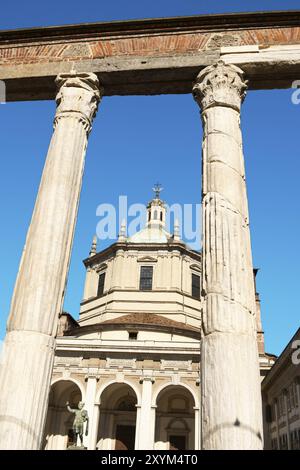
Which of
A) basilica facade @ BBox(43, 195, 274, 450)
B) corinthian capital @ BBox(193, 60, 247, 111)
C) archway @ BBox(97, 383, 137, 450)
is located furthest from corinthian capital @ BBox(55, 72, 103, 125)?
archway @ BBox(97, 383, 137, 450)

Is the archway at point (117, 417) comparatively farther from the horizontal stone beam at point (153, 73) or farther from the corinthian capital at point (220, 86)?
the corinthian capital at point (220, 86)

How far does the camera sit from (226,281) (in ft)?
17.9

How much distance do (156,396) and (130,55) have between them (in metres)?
18.9

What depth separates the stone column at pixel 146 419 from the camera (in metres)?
21.3

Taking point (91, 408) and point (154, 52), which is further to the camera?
point (91, 408)

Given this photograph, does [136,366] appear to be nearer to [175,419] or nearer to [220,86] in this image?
[175,419]

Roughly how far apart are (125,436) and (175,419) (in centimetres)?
301

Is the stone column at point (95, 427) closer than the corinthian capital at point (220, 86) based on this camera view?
No

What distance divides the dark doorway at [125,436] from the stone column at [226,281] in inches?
840

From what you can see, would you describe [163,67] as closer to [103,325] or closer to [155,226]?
[103,325]

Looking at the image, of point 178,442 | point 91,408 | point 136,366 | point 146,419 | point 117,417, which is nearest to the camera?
point 146,419

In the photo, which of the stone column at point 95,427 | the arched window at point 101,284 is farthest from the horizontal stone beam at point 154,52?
the arched window at point 101,284

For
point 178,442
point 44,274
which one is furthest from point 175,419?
point 44,274
